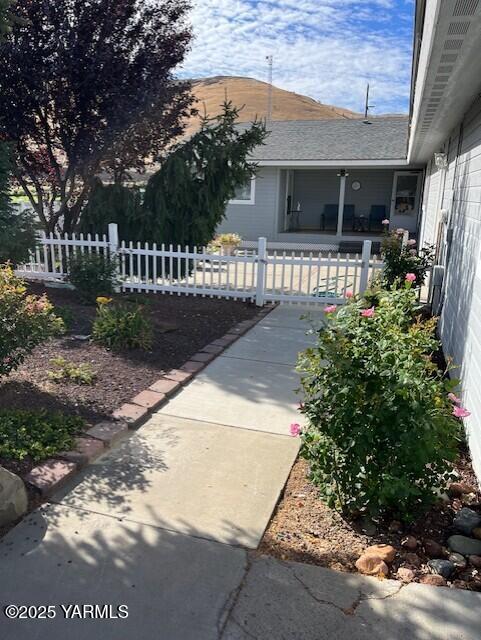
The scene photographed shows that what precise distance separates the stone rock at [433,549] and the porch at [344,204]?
48.4 feet

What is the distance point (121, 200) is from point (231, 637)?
7864mm

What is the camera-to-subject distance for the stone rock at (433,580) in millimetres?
2293

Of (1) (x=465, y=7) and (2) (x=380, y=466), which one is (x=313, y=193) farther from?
(2) (x=380, y=466)

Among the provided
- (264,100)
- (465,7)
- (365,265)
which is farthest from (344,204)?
(264,100)

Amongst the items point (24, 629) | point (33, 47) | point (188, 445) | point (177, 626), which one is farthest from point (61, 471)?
point (33, 47)

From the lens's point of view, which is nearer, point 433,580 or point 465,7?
point 433,580

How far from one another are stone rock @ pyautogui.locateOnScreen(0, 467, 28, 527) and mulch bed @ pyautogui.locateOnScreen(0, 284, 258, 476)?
32 cm

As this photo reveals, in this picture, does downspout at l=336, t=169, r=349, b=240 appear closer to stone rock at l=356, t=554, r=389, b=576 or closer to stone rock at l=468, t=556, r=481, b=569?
stone rock at l=468, t=556, r=481, b=569

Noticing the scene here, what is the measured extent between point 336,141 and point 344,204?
2732 mm

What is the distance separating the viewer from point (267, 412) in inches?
166

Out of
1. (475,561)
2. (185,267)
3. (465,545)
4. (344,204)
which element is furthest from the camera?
(344,204)

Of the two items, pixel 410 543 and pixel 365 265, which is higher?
pixel 365 265

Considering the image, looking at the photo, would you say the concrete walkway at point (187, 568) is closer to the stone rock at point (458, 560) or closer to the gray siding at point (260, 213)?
the stone rock at point (458, 560)

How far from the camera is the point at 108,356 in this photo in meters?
5.25
